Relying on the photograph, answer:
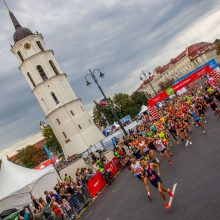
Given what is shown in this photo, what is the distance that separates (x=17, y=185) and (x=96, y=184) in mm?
4779

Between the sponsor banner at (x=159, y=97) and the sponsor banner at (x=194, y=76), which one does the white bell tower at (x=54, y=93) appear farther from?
the sponsor banner at (x=194, y=76)

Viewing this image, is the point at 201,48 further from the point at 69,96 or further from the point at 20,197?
the point at 20,197

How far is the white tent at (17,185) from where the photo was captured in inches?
722

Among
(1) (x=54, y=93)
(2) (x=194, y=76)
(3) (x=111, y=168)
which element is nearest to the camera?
(3) (x=111, y=168)

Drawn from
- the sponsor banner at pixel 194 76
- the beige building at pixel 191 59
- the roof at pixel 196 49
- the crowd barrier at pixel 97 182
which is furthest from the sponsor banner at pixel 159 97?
the roof at pixel 196 49

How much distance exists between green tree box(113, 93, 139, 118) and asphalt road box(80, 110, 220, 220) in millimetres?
73806

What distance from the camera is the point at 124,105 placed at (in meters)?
94.4

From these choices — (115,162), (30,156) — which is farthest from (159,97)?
(30,156)

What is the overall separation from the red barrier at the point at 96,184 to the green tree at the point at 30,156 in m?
96.4

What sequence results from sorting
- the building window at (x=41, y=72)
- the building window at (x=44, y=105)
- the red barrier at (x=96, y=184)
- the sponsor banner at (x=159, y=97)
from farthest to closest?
the building window at (x=44, y=105)
the building window at (x=41, y=72)
the sponsor banner at (x=159, y=97)
the red barrier at (x=96, y=184)

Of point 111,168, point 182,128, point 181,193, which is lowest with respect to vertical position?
point 181,193

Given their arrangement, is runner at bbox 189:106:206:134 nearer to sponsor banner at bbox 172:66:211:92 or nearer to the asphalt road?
the asphalt road

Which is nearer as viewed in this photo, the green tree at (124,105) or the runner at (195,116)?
the runner at (195,116)

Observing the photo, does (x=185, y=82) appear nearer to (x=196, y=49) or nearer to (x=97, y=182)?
(x=97, y=182)
